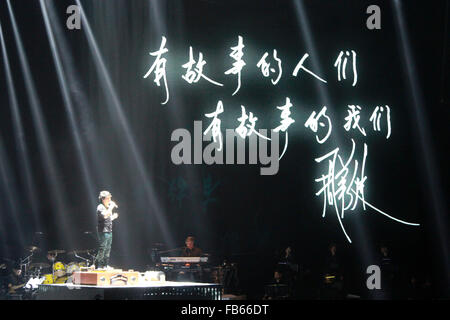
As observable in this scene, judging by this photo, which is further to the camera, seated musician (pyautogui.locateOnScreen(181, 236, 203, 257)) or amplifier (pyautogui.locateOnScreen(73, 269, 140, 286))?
seated musician (pyautogui.locateOnScreen(181, 236, 203, 257))

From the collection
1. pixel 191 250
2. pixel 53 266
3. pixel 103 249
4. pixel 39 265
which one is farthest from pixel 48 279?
pixel 103 249

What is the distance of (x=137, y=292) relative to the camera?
244 inches

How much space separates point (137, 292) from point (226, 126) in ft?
13.4

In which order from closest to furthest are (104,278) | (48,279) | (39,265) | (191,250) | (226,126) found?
(104,278), (48,279), (39,265), (191,250), (226,126)

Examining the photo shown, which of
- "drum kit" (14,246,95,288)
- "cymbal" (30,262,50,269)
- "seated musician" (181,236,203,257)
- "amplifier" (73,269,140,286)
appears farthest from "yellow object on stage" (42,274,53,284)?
"amplifier" (73,269,140,286)

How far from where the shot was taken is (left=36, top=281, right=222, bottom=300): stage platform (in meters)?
6.08

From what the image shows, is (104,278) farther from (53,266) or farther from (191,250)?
(191,250)

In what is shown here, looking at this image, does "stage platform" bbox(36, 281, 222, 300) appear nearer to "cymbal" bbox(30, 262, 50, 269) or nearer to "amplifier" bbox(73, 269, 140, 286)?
"amplifier" bbox(73, 269, 140, 286)

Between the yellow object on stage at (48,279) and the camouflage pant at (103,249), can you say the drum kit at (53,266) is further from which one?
the camouflage pant at (103,249)

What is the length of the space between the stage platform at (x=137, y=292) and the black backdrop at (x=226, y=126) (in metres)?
3.17

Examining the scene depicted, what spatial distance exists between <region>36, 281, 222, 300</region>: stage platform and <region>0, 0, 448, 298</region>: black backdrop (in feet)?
10.4

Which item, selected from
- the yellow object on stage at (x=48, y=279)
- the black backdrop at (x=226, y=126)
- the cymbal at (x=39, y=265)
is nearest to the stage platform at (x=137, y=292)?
the yellow object on stage at (x=48, y=279)

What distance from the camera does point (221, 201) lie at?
10.2 meters

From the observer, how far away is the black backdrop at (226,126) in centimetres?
977
